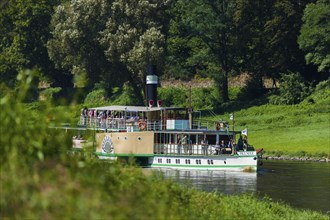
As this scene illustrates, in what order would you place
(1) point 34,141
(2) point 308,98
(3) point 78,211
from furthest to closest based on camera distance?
(2) point 308,98 < (1) point 34,141 < (3) point 78,211

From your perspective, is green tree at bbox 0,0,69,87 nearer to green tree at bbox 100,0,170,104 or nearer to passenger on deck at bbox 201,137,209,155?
green tree at bbox 100,0,170,104

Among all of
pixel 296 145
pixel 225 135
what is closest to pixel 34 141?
pixel 225 135

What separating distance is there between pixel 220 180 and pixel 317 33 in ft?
120

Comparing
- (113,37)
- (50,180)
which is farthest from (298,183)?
(113,37)

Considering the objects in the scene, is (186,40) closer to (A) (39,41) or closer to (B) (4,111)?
(A) (39,41)

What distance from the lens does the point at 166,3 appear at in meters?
95.4

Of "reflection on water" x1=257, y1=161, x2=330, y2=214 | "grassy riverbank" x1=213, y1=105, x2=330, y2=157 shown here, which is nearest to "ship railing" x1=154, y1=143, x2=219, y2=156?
"reflection on water" x1=257, y1=161, x2=330, y2=214

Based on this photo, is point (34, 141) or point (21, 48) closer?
point (34, 141)

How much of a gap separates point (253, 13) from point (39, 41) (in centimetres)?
3667

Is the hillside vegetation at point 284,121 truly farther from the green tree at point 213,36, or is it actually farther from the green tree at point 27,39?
the green tree at point 27,39

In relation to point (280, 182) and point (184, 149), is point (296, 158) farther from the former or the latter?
point (280, 182)

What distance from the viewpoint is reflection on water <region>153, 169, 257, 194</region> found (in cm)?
4569

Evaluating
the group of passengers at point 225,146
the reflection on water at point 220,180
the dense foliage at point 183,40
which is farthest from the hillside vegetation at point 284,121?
the reflection on water at point 220,180

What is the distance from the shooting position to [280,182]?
50.2 m
